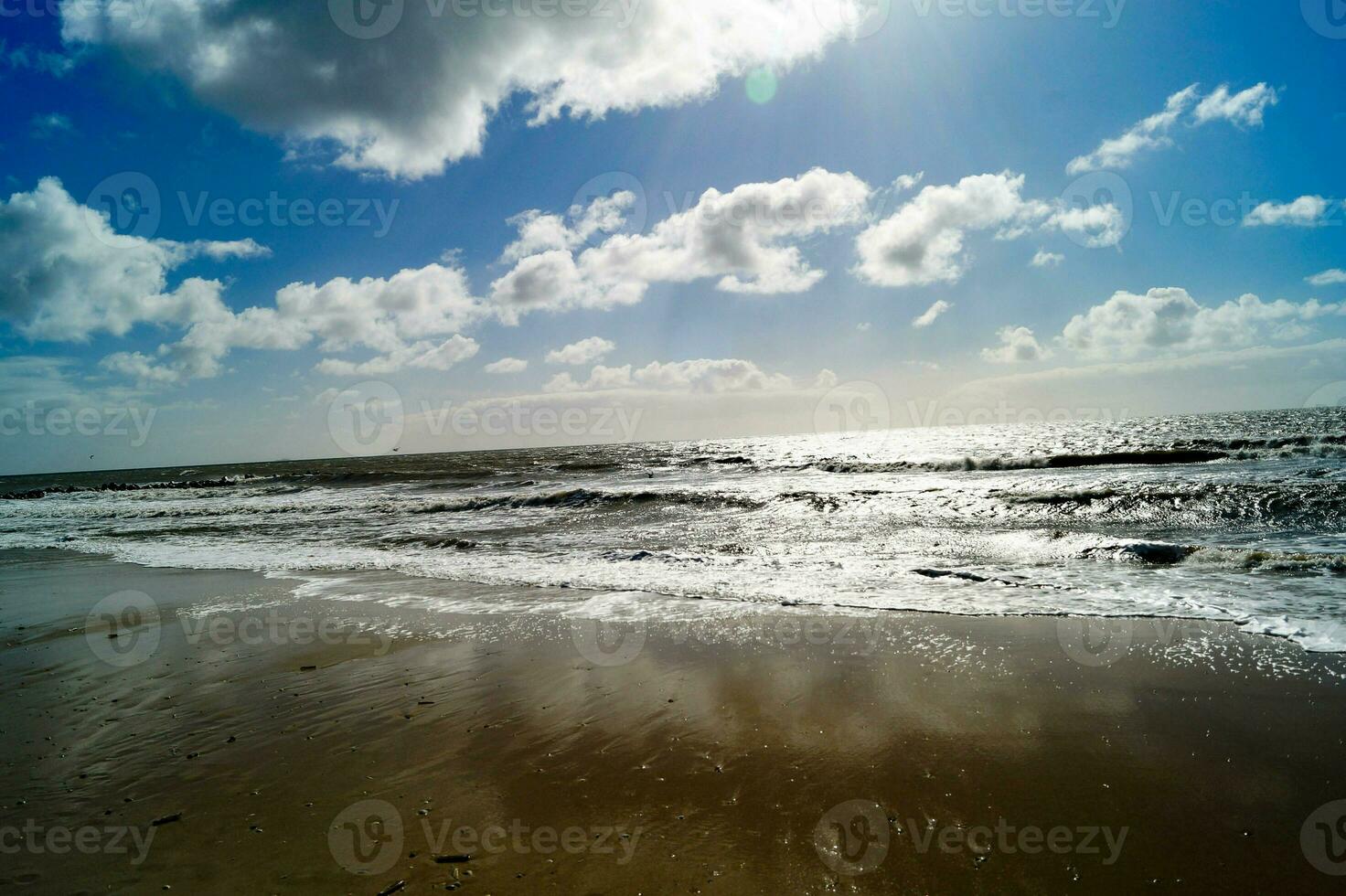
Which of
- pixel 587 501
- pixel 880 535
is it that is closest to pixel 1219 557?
pixel 880 535

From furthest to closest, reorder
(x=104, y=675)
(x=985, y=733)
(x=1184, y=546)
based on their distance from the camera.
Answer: (x=1184, y=546) < (x=104, y=675) < (x=985, y=733)

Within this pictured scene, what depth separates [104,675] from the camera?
700 centimetres

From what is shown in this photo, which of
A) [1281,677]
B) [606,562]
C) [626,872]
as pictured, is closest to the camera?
[626,872]

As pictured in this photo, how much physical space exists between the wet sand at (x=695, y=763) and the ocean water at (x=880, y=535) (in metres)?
2.04

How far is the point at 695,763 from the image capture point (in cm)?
449

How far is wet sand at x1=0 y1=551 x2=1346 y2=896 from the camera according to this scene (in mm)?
3398

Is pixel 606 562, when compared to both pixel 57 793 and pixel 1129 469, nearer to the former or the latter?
pixel 57 793

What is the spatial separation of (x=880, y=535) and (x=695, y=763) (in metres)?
12.3

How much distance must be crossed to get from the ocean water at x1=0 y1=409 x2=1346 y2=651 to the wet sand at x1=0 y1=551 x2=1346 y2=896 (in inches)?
80.2

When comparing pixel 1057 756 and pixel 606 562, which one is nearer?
pixel 1057 756

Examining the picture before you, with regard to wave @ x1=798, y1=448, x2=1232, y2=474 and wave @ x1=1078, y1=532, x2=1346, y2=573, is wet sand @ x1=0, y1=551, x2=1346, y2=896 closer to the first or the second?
wave @ x1=1078, y1=532, x2=1346, y2=573

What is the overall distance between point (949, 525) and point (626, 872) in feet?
50.6

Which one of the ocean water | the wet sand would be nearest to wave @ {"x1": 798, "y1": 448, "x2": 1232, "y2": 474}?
the ocean water

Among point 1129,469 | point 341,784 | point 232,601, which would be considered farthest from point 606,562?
point 1129,469
